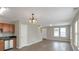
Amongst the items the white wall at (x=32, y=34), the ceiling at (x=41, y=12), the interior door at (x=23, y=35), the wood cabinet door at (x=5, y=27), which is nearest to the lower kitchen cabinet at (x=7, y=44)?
the interior door at (x=23, y=35)

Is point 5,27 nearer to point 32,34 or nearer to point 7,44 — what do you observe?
point 7,44

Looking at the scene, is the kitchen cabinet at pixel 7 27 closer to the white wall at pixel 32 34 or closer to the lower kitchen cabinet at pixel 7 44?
the lower kitchen cabinet at pixel 7 44

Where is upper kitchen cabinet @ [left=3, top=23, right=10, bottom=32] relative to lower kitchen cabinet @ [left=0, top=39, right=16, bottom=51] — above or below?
above

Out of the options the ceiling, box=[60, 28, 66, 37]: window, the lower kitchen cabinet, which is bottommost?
the lower kitchen cabinet

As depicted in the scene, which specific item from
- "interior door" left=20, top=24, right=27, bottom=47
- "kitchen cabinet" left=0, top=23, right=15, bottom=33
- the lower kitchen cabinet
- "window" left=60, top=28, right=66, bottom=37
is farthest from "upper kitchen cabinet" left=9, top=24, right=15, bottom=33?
"window" left=60, top=28, right=66, bottom=37

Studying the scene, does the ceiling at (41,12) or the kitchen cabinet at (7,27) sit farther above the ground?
the ceiling at (41,12)

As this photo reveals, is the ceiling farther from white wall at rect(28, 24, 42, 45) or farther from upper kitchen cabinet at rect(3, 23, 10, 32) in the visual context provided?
white wall at rect(28, 24, 42, 45)
